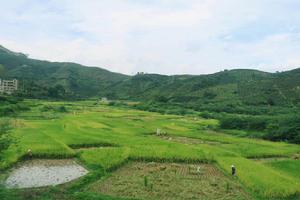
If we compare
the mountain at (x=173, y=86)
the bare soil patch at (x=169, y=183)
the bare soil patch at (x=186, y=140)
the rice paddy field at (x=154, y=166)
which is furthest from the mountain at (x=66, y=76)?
the bare soil patch at (x=169, y=183)

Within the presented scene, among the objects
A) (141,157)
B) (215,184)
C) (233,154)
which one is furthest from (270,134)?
(215,184)

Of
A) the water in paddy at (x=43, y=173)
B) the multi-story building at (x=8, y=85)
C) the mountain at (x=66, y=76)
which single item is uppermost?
the mountain at (x=66, y=76)

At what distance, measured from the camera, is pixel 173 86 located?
358 ft

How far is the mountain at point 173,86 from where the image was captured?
244ft

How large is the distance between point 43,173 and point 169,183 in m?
6.18

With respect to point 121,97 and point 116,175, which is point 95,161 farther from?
point 121,97

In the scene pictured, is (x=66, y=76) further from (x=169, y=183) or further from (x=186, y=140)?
(x=169, y=183)

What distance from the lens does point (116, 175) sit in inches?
735

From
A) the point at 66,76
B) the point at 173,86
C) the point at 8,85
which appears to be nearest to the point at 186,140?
the point at 8,85

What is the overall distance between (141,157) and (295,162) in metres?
9.21

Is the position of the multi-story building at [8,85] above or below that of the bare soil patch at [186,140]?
above

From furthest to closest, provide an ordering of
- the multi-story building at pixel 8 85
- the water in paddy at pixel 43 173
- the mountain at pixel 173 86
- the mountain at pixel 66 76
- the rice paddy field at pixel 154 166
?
the mountain at pixel 66 76 < the multi-story building at pixel 8 85 < the mountain at pixel 173 86 < the water in paddy at pixel 43 173 < the rice paddy field at pixel 154 166

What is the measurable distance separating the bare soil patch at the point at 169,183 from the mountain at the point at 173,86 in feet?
162

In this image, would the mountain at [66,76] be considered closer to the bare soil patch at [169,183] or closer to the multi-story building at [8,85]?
the multi-story building at [8,85]
